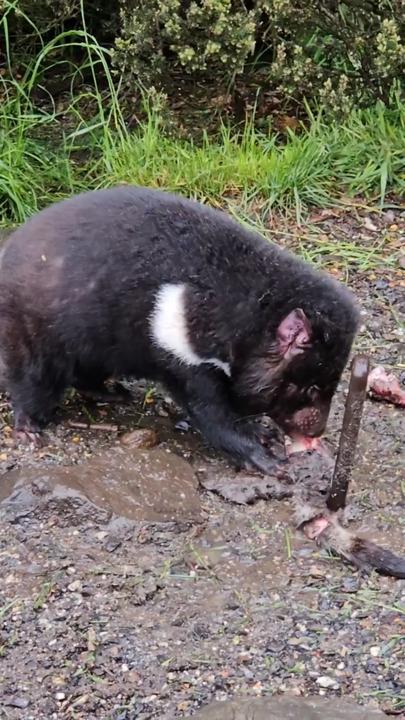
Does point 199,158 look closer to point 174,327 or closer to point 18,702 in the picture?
point 174,327

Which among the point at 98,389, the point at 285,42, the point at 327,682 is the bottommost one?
the point at 98,389

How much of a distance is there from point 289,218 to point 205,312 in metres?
1.81

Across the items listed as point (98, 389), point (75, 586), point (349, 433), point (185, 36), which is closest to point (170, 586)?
point (75, 586)

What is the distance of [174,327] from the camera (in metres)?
3.72

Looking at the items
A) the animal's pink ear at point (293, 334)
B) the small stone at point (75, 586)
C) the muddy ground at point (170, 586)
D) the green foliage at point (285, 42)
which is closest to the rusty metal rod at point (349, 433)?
the muddy ground at point (170, 586)

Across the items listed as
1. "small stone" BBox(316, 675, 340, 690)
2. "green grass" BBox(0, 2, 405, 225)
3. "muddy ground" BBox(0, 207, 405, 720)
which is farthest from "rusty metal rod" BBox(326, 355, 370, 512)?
"green grass" BBox(0, 2, 405, 225)

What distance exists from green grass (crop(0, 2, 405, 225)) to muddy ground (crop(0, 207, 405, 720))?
161cm

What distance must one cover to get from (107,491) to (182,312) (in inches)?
26.3

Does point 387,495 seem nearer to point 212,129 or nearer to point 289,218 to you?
point 289,218

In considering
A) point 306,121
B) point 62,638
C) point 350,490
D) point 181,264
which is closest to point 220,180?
point 306,121

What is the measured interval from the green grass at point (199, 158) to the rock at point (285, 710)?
120 inches

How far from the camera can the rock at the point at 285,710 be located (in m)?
2.65

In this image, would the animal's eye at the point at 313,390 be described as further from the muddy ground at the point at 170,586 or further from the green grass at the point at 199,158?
the green grass at the point at 199,158

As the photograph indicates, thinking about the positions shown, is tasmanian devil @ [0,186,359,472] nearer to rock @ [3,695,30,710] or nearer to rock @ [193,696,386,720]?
rock @ [193,696,386,720]
